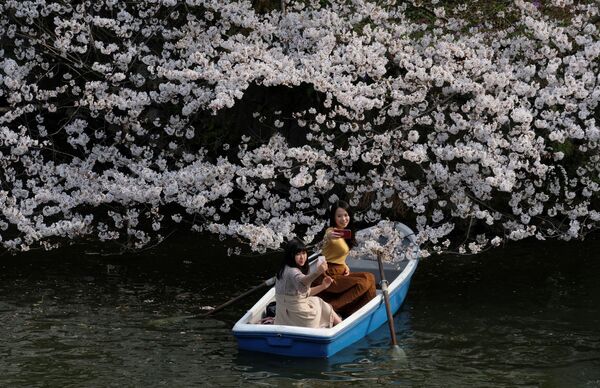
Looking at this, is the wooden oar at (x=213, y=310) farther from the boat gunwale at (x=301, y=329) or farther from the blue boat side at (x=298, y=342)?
the blue boat side at (x=298, y=342)

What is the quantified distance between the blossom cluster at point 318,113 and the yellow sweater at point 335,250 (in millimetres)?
1353

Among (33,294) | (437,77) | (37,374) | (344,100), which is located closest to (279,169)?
(344,100)

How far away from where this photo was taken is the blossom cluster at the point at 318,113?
1609cm

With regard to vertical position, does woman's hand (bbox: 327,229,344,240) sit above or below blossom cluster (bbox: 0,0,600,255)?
below

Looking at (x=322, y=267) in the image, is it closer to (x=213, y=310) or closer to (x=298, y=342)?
(x=298, y=342)

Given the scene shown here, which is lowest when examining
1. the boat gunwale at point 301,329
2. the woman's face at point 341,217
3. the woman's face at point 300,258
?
the boat gunwale at point 301,329

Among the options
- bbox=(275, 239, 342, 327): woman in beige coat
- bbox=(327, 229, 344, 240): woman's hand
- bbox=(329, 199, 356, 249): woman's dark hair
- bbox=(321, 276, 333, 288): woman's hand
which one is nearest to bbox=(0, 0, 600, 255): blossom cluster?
bbox=(329, 199, 356, 249): woman's dark hair

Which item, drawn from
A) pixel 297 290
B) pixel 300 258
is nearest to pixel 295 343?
pixel 297 290

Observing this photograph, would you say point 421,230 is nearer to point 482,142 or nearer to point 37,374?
point 482,142

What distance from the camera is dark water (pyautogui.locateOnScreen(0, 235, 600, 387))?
12.8m

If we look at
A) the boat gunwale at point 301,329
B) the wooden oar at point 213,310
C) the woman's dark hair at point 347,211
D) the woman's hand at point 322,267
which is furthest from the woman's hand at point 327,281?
the wooden oar at point 213,310

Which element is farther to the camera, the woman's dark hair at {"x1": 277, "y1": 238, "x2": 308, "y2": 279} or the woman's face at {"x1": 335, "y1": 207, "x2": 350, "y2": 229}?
the woman's face at {"x1": 335, "y1": 207, "x2": 350, "y2": 229}

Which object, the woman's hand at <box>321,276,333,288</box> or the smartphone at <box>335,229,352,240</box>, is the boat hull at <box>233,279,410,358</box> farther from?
the smartphone at <box>335,229,352,240</box>

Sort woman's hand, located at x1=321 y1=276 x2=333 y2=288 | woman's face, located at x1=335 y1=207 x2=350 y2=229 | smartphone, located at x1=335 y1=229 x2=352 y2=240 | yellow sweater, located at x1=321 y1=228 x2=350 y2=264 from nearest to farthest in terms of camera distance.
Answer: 1. woman's hand, located at x1=321 y1=276 x2=333 y2=288
2. smartphone, located at x1=335 y1=229 x2=352 y2=240
3. woman's face, located at x1=335 y1=207 x2=350 y2=229
4. yellow sweater, located at x1=321 y1=228 x2=350 y2=264
